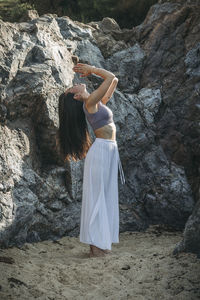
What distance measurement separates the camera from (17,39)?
511 cm

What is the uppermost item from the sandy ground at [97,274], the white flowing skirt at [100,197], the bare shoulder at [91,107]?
the bare shoulder at [91,107]

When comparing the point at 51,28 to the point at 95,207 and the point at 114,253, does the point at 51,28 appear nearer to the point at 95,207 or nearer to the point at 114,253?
the point at 95,207

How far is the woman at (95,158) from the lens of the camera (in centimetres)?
435

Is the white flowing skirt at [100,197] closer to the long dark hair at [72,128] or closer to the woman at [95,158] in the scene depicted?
the woman at [95,158]

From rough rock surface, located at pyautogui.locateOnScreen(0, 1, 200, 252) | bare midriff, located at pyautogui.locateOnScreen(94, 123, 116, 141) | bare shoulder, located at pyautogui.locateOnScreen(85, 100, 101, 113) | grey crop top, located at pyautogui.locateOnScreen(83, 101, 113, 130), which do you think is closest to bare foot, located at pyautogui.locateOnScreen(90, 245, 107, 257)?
rough rock surface, located at pyautogui.locateOnScreen(0, 1, 200, 252)

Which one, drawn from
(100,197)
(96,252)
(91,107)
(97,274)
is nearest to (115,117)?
(91,107)

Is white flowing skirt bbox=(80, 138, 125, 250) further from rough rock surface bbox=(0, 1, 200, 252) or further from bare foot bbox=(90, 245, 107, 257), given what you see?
rough rock surface bbox=(0, 1, 200, 252)

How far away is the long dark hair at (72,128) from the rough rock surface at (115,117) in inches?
20.8

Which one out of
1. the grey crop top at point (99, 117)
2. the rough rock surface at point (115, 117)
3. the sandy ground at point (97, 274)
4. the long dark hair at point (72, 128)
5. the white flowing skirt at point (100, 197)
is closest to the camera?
the sandy ground at point (97, 274)

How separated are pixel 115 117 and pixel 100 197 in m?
2.17

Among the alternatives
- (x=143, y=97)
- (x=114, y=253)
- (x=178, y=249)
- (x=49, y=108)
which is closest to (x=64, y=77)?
(x=49, y=108)

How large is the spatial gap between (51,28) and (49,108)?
1.61m

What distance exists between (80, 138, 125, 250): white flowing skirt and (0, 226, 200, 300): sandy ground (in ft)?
0.88

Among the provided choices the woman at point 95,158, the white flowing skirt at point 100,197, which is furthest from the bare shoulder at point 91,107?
the white flowing skirt at point 100,197
